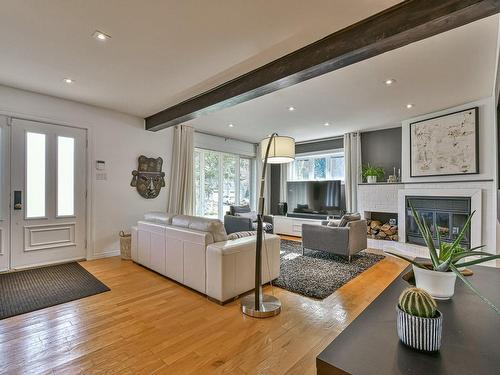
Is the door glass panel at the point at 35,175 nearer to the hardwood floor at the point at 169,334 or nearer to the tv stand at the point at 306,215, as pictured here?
the hardwood floor at the point at 169,334

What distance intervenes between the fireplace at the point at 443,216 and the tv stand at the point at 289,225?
2030 mm

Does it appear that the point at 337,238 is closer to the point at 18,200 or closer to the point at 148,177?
the point at 148,177

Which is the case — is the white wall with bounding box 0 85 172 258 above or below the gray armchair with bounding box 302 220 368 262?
above

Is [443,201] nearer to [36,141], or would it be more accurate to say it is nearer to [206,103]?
[206,103]

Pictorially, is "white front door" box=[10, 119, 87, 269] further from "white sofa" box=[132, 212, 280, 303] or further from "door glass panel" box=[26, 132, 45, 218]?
"white sofa" box=[132, 212, 280, 303]

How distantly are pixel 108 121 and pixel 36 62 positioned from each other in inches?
67.6

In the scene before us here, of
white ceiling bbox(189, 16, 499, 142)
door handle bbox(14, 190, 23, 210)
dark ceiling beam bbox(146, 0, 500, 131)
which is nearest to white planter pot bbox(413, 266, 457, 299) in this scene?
dark ceiling beam bbox(146, 0, 500, 131)

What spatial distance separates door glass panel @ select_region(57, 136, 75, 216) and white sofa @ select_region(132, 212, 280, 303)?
1704mm

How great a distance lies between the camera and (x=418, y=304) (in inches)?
31.1

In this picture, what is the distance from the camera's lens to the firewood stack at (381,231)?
5.35 meters

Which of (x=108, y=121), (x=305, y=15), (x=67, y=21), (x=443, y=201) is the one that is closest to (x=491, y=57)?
(x=305, y=15)

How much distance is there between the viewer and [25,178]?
381cm

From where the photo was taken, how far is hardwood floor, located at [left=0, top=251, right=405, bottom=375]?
5.81 ft

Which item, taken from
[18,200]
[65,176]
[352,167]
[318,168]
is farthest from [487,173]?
[18,200]
